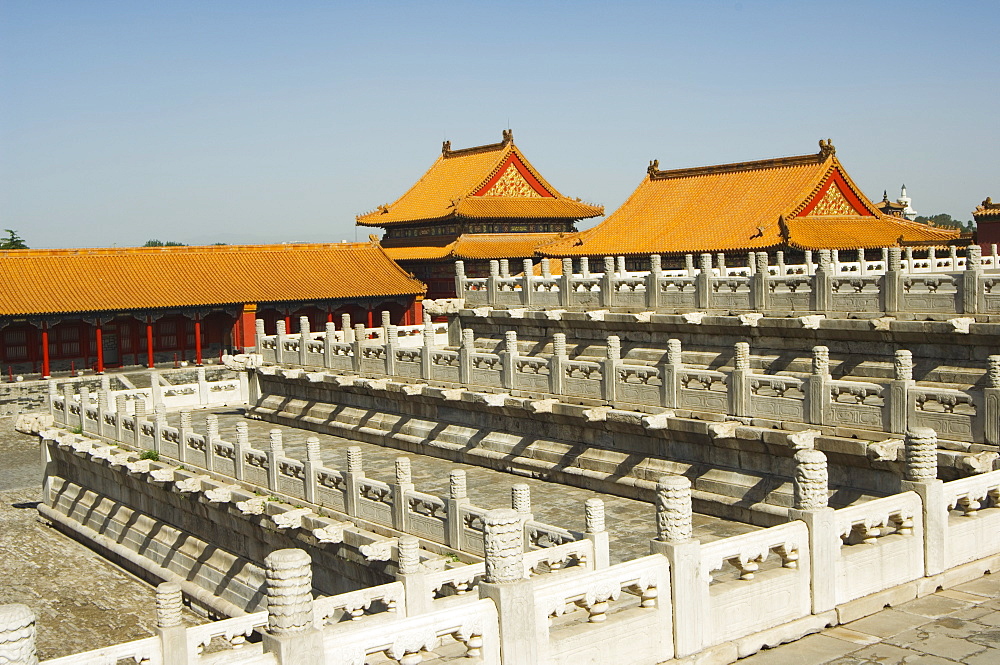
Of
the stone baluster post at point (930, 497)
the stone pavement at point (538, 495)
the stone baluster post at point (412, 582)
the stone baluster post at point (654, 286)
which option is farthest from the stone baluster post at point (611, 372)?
the stone baluster post at point (930, 497)

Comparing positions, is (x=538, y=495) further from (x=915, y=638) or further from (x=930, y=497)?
(x=915, y=638)

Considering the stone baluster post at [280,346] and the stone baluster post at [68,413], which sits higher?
the stone baluster post at [280,346]

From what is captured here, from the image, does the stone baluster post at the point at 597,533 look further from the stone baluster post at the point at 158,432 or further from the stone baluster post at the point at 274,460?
the stone baluster post at the point at 158,432

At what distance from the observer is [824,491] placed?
10.0m

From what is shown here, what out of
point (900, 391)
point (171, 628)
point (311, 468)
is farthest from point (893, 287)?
point (171, 628)

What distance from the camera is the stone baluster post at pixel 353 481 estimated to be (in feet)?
54.4

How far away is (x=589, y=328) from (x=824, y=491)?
1304 cm

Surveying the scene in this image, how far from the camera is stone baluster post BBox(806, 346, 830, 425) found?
14.7 meters

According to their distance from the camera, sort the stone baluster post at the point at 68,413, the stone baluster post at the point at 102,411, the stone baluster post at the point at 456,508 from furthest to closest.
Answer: the stone baluster post at the point at 68,413 < the stone baluster post at the point at 102,411 < the stone baluster post at the point at 456,508

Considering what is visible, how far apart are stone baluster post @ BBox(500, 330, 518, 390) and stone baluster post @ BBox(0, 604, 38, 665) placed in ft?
47.6

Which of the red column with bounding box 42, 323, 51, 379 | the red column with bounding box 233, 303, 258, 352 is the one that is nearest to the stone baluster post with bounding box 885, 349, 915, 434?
the red column with bounding box 42, 323, 51, 379

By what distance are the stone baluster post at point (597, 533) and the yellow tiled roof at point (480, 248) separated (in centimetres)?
3566

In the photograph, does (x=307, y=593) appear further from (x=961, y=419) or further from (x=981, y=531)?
(x=961, y=419)

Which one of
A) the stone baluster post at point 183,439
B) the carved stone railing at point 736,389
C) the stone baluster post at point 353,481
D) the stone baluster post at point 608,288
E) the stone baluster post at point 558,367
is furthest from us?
the stone baluster post at point 608,288
